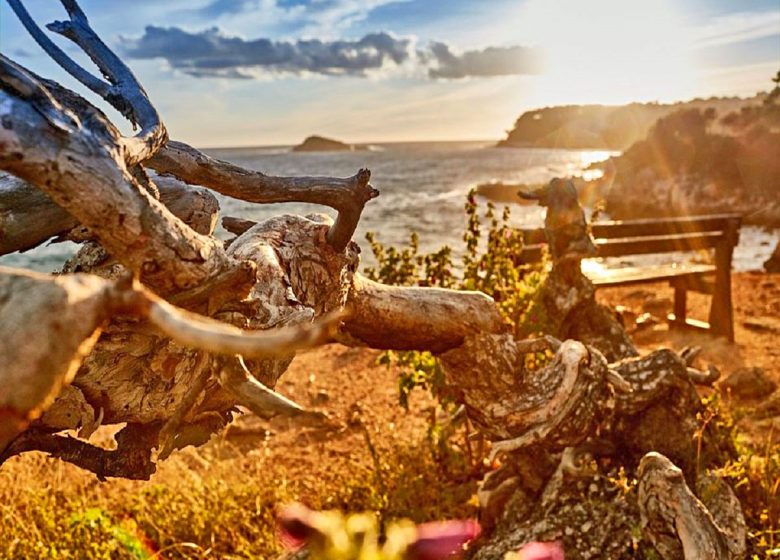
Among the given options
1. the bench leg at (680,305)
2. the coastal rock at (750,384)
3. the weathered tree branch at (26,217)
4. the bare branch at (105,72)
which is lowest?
the coastal rock at (750,384)

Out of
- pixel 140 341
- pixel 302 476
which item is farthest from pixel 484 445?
pixel 140 341

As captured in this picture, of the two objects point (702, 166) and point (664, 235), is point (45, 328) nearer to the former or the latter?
point (664, 235)

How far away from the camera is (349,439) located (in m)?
6.38

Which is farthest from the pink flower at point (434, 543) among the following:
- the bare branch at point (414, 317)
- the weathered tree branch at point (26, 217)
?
the bare branch at point (414, 317)

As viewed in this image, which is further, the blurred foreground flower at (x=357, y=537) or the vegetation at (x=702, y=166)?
the vegetation at (x=702, y=166)

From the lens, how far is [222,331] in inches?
37.9

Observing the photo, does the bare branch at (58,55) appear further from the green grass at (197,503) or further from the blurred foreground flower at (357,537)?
the green grass at (197,503)

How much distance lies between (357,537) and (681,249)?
842cm

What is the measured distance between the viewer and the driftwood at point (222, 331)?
1128 millimetres

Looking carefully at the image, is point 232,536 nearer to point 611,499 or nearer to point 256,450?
point 256,450

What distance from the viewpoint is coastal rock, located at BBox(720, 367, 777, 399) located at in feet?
21.9

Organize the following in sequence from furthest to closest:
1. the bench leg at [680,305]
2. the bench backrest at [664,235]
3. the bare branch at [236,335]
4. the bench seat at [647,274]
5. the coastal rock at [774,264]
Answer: the coastal rock at [774,264]
the bench leg at [680,305]
the bench seat at [647,274]
the bench backrest at [664,235]
the bare branch at [236,335]

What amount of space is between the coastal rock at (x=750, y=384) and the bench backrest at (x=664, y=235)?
1.88 m

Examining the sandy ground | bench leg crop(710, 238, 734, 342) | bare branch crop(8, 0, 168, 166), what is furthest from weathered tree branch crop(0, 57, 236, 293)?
bench leg crop(710, 238, 734, 342)
